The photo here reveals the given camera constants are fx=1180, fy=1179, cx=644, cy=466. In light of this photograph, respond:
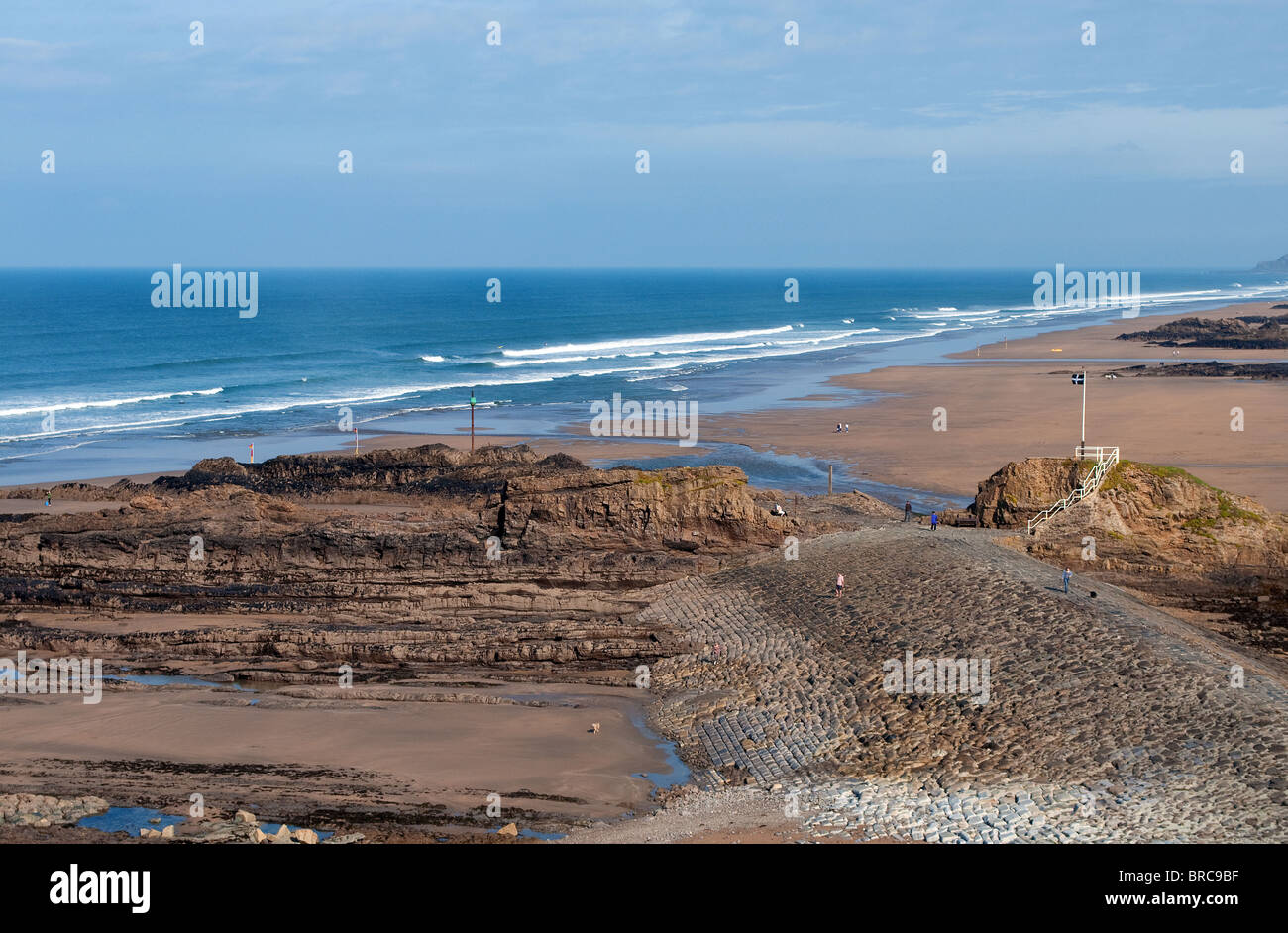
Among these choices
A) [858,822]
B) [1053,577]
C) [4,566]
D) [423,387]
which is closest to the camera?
[858,822]

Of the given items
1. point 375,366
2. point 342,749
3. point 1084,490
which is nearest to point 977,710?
point 342,749

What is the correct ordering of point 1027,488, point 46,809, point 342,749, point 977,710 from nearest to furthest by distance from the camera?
point 46,809 < point 342,749 < point 977,710 < point 1027,488

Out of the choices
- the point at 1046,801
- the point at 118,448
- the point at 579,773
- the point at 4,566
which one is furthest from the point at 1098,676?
the point at 118,448

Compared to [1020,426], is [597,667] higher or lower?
lower

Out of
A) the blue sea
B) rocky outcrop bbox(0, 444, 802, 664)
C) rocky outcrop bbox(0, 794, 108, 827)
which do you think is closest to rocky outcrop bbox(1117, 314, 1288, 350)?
the blue sea

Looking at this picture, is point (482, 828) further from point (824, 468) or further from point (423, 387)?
point (423, 387)

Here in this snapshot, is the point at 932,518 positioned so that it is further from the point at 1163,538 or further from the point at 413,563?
the point at 413,563

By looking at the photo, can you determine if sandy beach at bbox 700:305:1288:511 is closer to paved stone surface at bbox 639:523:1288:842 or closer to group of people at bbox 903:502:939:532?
group of people at bbox 903:502:939:532
